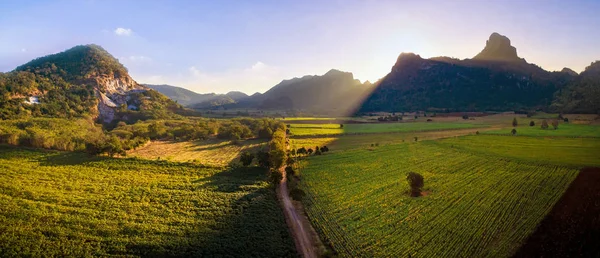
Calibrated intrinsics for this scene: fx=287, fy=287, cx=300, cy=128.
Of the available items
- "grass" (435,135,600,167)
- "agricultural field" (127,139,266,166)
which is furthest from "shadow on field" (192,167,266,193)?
"grass" (435,135,600,167)

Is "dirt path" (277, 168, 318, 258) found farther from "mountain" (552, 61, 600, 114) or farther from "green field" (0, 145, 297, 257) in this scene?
"mountain" (552, 61, 600, 114)

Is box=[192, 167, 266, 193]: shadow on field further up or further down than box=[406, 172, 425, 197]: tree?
further down

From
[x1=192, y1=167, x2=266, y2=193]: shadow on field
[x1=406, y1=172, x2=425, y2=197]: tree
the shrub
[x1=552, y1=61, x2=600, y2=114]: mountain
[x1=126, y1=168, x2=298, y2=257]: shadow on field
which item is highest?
[x1=552, y1=61, x2=600, y2=114]: mountain

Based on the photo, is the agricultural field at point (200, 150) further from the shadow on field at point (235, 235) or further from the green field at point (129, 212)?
the shadow on field at point (235, 235)

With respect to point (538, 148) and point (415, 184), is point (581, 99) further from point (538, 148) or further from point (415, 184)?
point (415, 184)

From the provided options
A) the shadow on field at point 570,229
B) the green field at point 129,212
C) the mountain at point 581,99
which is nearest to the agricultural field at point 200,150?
the green field at point 129,212

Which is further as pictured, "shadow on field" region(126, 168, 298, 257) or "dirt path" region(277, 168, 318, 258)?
"dirt path" region(277, 168, 318, 258)
